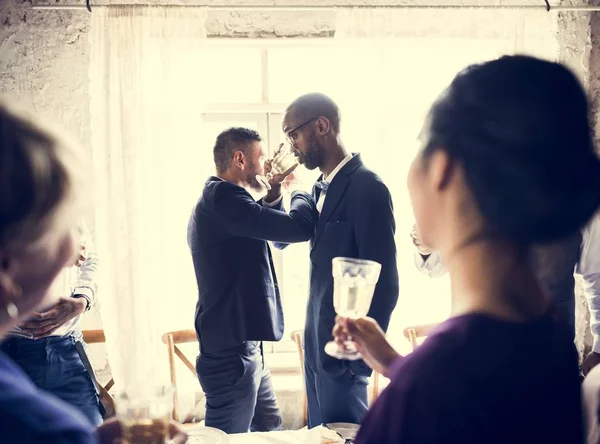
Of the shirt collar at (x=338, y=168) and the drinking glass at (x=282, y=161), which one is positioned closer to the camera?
the shirt collar at (x=338, y=168)

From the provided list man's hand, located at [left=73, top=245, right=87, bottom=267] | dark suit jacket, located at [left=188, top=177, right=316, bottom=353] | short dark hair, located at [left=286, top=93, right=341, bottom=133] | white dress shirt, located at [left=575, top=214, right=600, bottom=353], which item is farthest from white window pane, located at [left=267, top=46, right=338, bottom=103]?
white dress shirt, located at [left=575, top=214, right=600, bottom=353]

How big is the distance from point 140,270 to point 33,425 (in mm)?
2461

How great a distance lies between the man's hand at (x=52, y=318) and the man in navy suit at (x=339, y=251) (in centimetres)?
96

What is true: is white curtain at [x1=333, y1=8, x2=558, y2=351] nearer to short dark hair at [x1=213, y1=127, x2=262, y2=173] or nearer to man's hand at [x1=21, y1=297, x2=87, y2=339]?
short dark hair at [x1=213, y1=127, x2=262, y2=173]

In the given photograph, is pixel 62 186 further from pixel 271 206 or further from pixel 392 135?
pixel 392 135

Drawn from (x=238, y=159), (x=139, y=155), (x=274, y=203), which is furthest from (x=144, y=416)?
(x=139, y=155)

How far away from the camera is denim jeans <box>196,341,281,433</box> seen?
7.39 feet

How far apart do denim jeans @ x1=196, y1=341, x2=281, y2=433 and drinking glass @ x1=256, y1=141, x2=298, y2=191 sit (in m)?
0.77

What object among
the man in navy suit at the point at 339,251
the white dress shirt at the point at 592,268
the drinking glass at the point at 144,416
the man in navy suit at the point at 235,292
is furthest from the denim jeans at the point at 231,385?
the white dress shirt at the point at 592,268

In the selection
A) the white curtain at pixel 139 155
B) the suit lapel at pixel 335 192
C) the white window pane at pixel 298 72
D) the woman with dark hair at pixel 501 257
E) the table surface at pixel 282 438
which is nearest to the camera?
the woman with dark hair at pixel 501 257

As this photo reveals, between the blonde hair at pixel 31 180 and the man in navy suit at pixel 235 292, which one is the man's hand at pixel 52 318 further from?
the blonde hair at pixel 31 180

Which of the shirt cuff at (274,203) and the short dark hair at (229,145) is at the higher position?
the short dark hair at (229,145)

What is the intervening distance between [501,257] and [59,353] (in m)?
1.91

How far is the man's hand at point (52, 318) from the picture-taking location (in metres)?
1.90
